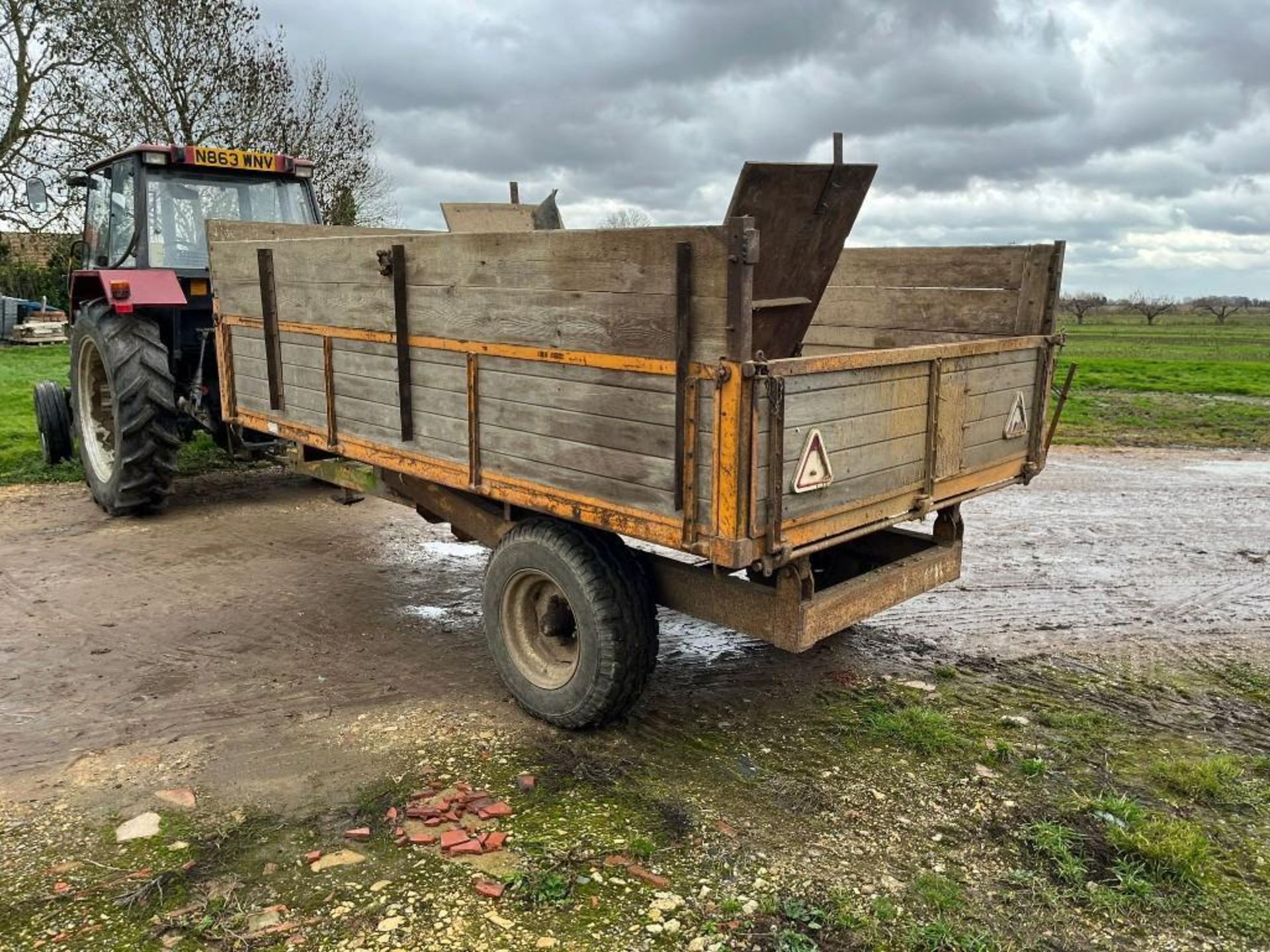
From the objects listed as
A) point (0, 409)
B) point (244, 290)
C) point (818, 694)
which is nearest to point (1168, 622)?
point (818, 694)

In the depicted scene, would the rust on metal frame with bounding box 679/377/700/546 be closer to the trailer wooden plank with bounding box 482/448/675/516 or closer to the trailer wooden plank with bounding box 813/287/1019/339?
the trailer wooden plank with bounding box 482/448/675/516

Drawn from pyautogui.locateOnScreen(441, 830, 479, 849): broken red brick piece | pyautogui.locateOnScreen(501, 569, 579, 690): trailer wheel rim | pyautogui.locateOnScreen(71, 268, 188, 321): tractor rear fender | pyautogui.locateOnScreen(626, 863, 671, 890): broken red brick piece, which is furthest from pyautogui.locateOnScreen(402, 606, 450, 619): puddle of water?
pyautogui.locateOnScreen(71, 268, 188, 321): tractor rear fender

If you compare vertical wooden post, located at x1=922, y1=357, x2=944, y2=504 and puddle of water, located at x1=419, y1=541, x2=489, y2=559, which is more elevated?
vertical wooden post, located at x1=922, y1=357, x2=944, y2=504

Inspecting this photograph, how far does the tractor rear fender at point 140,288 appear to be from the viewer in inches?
269

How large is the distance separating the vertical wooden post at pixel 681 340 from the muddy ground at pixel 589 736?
4.23 ft

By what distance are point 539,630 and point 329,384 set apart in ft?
5.56

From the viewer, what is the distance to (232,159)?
7.57 metres

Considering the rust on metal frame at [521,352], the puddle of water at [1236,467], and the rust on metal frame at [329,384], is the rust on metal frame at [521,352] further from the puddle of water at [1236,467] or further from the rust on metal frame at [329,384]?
the puddle of water at [1236,467]

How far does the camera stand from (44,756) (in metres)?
3.82

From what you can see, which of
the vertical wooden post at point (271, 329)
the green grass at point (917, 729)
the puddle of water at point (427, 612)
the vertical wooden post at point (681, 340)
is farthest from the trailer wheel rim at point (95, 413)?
the green grass at point (917, 729)

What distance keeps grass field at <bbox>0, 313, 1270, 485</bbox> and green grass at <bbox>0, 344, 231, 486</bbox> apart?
0.01m

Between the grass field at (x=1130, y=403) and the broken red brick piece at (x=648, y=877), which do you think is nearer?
the broken red brick piece at (x=648, y=877)

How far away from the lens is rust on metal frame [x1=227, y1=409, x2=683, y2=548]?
10.8 feet

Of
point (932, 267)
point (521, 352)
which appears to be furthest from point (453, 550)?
point (932, 267)
